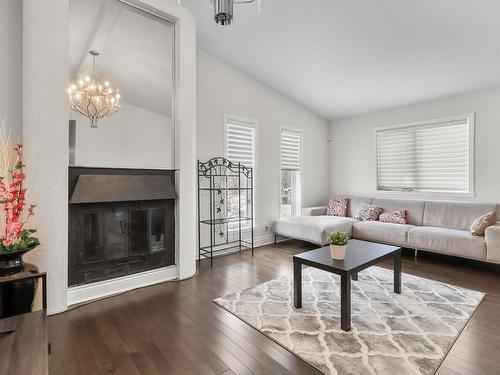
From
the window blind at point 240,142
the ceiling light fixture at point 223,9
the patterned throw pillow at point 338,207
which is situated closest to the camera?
the ceiling light fixture at point 223,9

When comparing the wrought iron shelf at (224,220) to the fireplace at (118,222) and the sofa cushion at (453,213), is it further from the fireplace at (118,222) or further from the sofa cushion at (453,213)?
the sofa cushion at (453,213)

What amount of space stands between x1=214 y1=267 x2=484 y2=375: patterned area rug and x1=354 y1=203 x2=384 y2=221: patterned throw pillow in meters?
1.70

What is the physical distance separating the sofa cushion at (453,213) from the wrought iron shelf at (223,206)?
9.56ft

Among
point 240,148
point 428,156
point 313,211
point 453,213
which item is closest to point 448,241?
point 453,213

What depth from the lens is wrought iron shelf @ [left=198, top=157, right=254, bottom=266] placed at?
4211 millimetres

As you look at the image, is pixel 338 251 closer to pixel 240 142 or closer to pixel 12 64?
pixel 240 142

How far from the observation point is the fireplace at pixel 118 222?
2773mm

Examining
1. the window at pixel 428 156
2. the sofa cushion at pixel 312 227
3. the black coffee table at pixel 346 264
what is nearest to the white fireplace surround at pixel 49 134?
the black coffee table at pixel 346 264

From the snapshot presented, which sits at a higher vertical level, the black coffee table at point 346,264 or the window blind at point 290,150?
the window blind at point 290,150

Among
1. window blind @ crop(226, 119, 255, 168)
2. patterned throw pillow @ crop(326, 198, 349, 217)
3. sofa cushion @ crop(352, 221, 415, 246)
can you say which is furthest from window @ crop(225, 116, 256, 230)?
sofa cushion @ crop(352, 221, 415, 246)

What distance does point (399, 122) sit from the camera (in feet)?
16.8

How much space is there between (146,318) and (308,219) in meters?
3.24

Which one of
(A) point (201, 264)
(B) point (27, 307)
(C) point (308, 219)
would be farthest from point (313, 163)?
(B) point (27, 307)

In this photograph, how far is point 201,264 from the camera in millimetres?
3979
